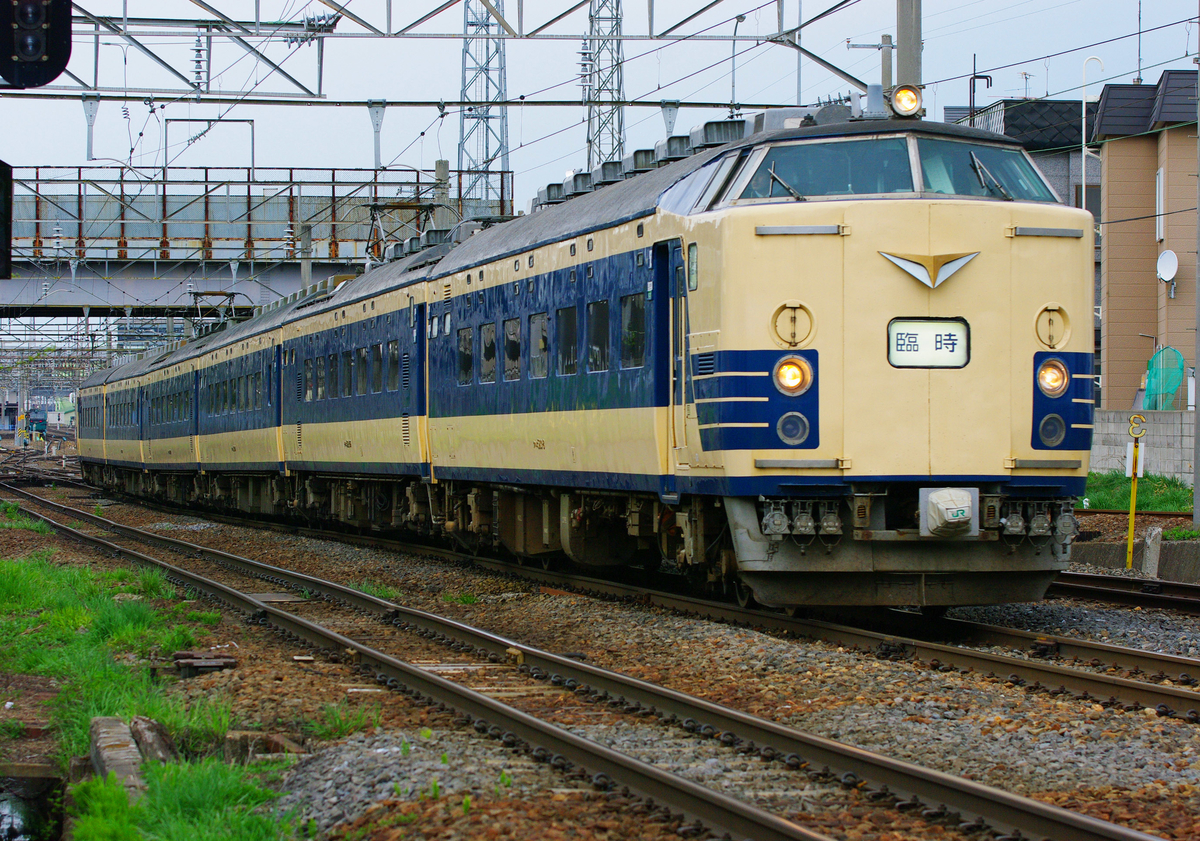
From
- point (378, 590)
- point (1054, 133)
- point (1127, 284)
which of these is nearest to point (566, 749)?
point (378, 590)

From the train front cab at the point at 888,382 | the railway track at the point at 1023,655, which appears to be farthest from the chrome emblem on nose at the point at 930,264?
the railway track at the point at 1023,655

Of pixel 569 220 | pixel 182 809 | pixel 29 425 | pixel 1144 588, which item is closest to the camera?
pixel 182 809

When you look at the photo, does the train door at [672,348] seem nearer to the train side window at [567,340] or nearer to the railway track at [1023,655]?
the railway track at [1023,655]

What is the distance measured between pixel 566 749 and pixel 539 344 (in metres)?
7.01

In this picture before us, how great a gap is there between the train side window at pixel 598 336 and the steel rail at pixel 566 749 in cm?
310

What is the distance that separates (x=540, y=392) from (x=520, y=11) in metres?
5.63

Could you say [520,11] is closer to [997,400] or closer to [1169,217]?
[997,400]

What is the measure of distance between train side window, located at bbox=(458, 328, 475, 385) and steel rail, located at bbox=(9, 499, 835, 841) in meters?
4.59

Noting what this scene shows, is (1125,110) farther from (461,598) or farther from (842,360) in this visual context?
(842,360)

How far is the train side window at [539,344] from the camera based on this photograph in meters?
12.8

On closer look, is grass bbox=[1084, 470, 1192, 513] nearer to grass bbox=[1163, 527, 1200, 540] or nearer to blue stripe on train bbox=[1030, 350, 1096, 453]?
grass bbox=[1163, 527, 1200, 540]

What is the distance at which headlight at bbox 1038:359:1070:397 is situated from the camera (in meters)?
9.27

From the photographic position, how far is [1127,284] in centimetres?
3209

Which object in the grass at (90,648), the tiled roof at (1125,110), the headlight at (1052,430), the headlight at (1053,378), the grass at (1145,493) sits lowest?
the grass at (90,648)
